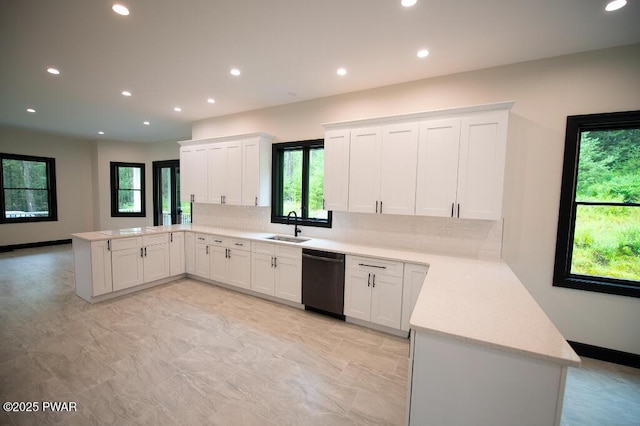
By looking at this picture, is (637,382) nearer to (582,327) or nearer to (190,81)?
(582,327)

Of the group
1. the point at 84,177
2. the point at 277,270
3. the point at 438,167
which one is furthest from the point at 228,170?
the point at 84,177

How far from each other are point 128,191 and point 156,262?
496 cm

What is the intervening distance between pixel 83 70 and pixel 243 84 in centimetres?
192

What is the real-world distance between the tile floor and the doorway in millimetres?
3609

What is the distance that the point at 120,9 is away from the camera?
82.9 inches

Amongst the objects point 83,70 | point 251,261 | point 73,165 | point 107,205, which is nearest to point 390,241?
point 251,261

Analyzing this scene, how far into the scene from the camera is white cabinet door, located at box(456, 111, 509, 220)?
263 centimetres

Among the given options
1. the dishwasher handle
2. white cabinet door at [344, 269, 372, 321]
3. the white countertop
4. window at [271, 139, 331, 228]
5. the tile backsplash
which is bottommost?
white cabinet door at [344, 269, 372, 321]

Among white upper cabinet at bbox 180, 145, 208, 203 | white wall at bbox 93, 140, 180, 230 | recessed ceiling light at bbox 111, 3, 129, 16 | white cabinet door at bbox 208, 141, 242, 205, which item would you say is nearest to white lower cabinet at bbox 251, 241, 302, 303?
white cabinet door at bbox 208, 141, 242, 205

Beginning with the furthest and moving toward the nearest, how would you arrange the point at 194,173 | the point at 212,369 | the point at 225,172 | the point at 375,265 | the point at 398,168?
1. the point at 194,173
2. the point at 225,172
3. the point at 398,168
4. the point at 375,265
5. the point at 212,369

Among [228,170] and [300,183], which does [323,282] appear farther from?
[228,170]

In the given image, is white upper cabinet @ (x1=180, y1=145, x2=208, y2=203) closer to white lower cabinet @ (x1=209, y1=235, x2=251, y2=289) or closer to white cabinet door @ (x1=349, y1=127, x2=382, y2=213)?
white lower cabinet @ (x1=209, y1=235, x2=251, y2=289)

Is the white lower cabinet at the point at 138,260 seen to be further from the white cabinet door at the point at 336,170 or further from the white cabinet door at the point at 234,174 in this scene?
the white cabinet door at the point at 336,170

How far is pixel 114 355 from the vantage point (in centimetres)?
250
